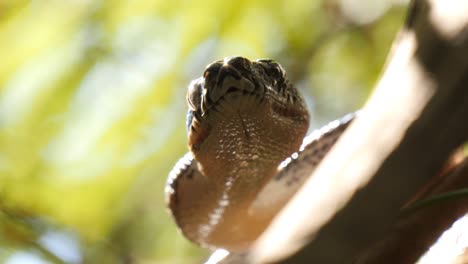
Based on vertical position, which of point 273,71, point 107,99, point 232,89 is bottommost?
point 232,89

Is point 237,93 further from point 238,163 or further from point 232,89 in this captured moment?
point 238,163

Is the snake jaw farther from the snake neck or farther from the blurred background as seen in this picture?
the blurred background

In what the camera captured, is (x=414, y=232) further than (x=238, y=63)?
No

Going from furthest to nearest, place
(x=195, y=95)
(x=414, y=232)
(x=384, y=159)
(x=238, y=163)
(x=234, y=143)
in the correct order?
(x=238, y=163) → (x=234, y=143) → (x=195, y=95) → (x=414, y=232) → (x=384, y=159)

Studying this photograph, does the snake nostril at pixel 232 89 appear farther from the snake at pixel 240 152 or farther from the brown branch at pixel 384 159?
the brown branch at pixel 384 159

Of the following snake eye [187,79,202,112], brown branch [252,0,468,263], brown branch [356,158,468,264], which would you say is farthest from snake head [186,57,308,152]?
brown branch [252,0,468,263]

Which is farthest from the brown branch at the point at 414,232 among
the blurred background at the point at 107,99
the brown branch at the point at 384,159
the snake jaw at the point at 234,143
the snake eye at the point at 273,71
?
the blurred background at the point at 107,99

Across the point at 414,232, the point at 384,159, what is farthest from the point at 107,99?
the point at 384,159

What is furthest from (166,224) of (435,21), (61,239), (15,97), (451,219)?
(435,21)
